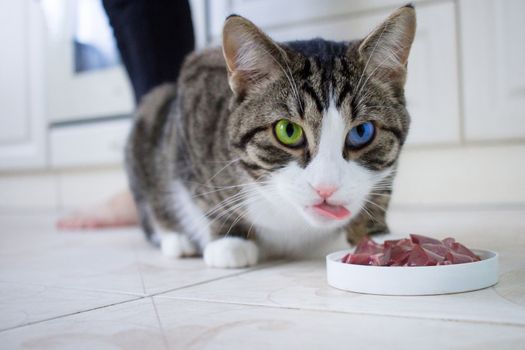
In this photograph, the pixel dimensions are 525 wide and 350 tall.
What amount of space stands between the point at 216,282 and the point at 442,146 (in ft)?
4.21

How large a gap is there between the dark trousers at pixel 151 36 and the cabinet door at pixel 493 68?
93 centimetres

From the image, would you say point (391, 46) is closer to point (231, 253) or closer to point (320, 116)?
point (320, 116)

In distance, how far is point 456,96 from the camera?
203cm

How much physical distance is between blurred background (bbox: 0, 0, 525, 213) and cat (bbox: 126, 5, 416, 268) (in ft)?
2.88

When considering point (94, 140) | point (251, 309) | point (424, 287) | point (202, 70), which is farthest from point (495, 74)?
point (94, 140)

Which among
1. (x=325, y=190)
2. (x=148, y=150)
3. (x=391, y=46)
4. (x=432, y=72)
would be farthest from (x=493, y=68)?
(x=325, y=190)

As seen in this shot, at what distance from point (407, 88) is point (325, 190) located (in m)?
1.26

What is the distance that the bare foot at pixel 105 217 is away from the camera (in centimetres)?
222

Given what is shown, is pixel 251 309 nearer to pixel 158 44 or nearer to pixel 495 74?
pixel 158 44

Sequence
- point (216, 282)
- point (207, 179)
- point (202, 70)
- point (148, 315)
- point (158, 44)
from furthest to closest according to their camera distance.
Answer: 1. point (158, 44)
2. point (202, 70)
3. point (207, 179)
4. point (216, 282)
5. point (148, 315)

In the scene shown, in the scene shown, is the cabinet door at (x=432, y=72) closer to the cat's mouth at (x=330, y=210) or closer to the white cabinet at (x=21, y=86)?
the cat's mouth at (x=330, y=210)

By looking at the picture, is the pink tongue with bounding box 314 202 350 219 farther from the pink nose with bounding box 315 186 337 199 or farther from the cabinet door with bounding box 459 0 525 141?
the cabinet door with bounding box 459 0 525 141

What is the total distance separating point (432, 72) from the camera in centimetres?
205

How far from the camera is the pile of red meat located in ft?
2.96
